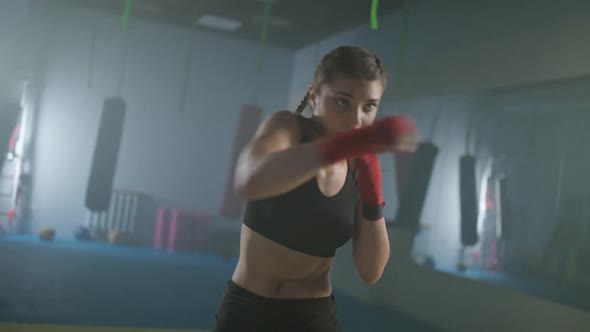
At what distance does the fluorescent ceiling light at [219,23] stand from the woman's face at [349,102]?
205 inches

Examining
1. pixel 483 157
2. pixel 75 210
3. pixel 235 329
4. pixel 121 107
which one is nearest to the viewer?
pixel 235 329

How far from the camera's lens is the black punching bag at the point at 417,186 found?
4504 mm

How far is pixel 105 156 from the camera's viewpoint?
5.54 metres

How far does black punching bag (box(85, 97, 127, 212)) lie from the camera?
216 inches

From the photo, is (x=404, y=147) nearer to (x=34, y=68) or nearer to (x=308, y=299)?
(x=308, y=299)

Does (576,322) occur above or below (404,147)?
below

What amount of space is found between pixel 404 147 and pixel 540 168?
3.14 metres

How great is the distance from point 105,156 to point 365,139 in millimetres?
5266

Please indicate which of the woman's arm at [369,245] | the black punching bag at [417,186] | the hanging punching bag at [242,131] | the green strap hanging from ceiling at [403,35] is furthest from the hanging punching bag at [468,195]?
the woman's arm at [369,245]

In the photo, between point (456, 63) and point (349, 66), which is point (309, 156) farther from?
point (456, 63)

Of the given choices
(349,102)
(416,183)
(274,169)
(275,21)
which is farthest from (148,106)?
(274,169)

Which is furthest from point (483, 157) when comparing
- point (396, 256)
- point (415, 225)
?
point (396, 256)

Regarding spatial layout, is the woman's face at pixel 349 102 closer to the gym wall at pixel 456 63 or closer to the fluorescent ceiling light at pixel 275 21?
the gym wall at pixel 456 63

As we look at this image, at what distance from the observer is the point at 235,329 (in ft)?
3.44
